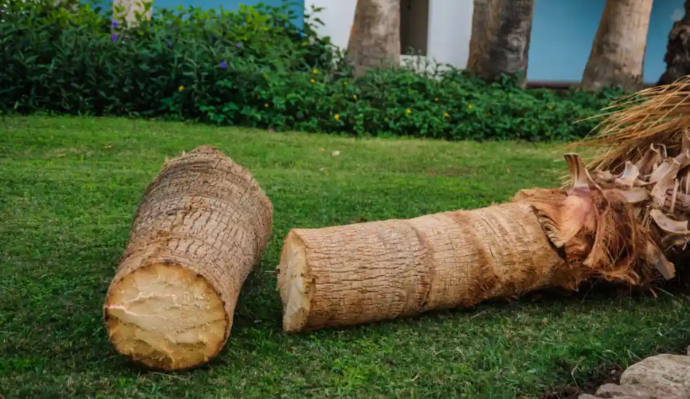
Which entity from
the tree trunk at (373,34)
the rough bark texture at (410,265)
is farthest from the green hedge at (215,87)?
the rough bark texture at (410,265)

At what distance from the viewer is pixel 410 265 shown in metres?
3.56

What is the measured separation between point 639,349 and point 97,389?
86.3 inches

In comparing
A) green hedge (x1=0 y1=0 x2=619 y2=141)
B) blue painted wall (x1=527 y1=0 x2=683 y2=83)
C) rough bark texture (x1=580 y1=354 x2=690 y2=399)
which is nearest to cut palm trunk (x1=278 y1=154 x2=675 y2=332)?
rough bark texture (x1=580 y1=354 x2=690 y2=399)

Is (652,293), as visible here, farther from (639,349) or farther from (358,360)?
(358,360)

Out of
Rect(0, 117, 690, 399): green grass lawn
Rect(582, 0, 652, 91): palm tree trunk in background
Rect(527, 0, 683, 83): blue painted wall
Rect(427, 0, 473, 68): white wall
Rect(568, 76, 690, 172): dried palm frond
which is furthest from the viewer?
Rect(527, 0, 683, 83): blue painted wall

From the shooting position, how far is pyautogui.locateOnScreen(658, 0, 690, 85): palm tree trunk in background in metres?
10.5

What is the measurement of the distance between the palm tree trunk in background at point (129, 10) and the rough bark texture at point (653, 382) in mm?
8697

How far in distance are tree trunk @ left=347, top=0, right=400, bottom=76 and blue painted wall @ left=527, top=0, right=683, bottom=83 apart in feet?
11.8

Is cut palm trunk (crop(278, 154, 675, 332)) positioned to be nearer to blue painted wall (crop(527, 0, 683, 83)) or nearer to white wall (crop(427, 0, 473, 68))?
white wall (crop(427, 0, 473, 68))

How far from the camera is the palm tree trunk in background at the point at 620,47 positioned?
37.8 ft

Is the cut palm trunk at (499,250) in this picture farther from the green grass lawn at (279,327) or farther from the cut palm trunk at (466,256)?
the green grass lawn at (279,327)

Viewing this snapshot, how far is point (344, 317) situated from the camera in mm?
3449

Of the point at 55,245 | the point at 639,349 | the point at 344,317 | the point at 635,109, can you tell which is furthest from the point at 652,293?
the point at 55,245

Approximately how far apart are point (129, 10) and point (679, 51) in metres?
7.69
